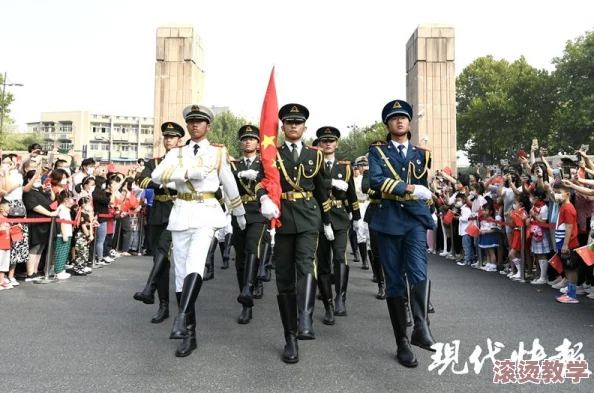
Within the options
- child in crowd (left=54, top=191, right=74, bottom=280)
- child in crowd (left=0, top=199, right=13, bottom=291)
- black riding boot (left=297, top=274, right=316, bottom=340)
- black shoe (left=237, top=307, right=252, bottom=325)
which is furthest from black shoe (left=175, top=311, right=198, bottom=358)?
child in crowd (left=54, top=191, right=74, bottom=280)

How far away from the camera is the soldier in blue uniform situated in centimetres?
442

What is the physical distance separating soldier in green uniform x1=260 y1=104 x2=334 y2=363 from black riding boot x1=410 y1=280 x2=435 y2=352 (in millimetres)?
880

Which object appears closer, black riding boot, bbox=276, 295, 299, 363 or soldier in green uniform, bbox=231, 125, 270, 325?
black riding boot, bbox=276, 295, 299, 363

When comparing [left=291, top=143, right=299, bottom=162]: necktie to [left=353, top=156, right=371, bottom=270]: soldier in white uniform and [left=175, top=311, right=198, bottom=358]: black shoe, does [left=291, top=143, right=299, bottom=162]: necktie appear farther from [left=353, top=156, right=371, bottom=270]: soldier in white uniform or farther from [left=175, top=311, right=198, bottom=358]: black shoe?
[left=353, top=156, right=371, bottom=270]: soldier in white uniform

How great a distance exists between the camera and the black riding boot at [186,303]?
450cm

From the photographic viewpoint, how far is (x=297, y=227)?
477 cm

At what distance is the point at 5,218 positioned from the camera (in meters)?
7.98

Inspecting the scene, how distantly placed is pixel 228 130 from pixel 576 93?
3476 centimetres

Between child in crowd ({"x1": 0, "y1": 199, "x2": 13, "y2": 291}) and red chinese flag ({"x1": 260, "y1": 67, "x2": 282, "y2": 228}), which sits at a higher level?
red chinese flag ({"x1": 260, "y1": 67, "x2": 282, "y2": 228})

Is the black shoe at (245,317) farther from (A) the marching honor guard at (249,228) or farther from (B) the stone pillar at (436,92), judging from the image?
(B) the stone pillar at (436,92)

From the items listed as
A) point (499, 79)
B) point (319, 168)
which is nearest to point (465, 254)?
point (319, 168)

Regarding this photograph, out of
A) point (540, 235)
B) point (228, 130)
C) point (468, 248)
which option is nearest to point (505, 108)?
point (228, 130)

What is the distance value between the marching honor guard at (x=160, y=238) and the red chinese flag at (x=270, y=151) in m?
1.44

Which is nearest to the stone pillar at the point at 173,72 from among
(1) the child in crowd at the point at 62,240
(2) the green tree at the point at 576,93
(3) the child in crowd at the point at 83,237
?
(3) the child in crowd at the point at 83,237
